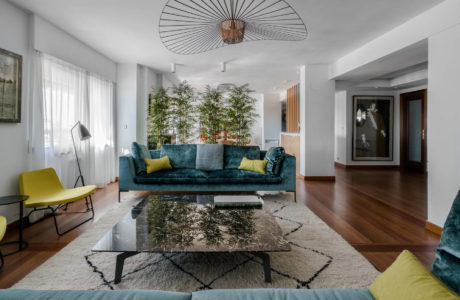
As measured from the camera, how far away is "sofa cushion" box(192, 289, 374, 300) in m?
0.96

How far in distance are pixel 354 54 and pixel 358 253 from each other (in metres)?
3.79

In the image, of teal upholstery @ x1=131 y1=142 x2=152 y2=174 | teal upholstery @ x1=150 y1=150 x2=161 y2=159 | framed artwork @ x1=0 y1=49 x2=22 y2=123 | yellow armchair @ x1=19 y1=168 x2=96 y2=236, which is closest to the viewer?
yellow armchair @ x1=19 y1=168 x2=96 y2=236

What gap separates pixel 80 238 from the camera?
2527mm

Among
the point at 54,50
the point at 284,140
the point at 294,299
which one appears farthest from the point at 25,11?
the point at 284,140

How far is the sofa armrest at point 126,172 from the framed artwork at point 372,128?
21.6 ft

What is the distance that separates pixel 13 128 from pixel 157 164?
182cm

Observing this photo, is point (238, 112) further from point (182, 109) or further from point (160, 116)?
point (160, 116)

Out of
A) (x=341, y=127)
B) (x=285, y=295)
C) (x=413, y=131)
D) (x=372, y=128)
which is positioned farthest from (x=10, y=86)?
(x=413, y=131)

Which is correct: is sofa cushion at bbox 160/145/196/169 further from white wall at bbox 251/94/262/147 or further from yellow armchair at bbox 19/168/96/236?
white wall at bbox 251/94/262/147

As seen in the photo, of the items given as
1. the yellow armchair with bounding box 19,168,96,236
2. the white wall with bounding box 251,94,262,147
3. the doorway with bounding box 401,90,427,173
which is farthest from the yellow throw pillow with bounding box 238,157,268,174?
the white wall with bounding box 251,94,262,147

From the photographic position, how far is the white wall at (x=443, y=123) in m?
2.63

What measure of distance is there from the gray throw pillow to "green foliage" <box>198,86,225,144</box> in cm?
119

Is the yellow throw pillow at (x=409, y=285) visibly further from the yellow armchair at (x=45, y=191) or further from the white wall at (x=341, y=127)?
the white wall at (x=341, y=127)

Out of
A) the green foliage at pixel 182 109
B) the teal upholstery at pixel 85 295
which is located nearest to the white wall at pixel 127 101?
the green foliage at pixel 182 109
